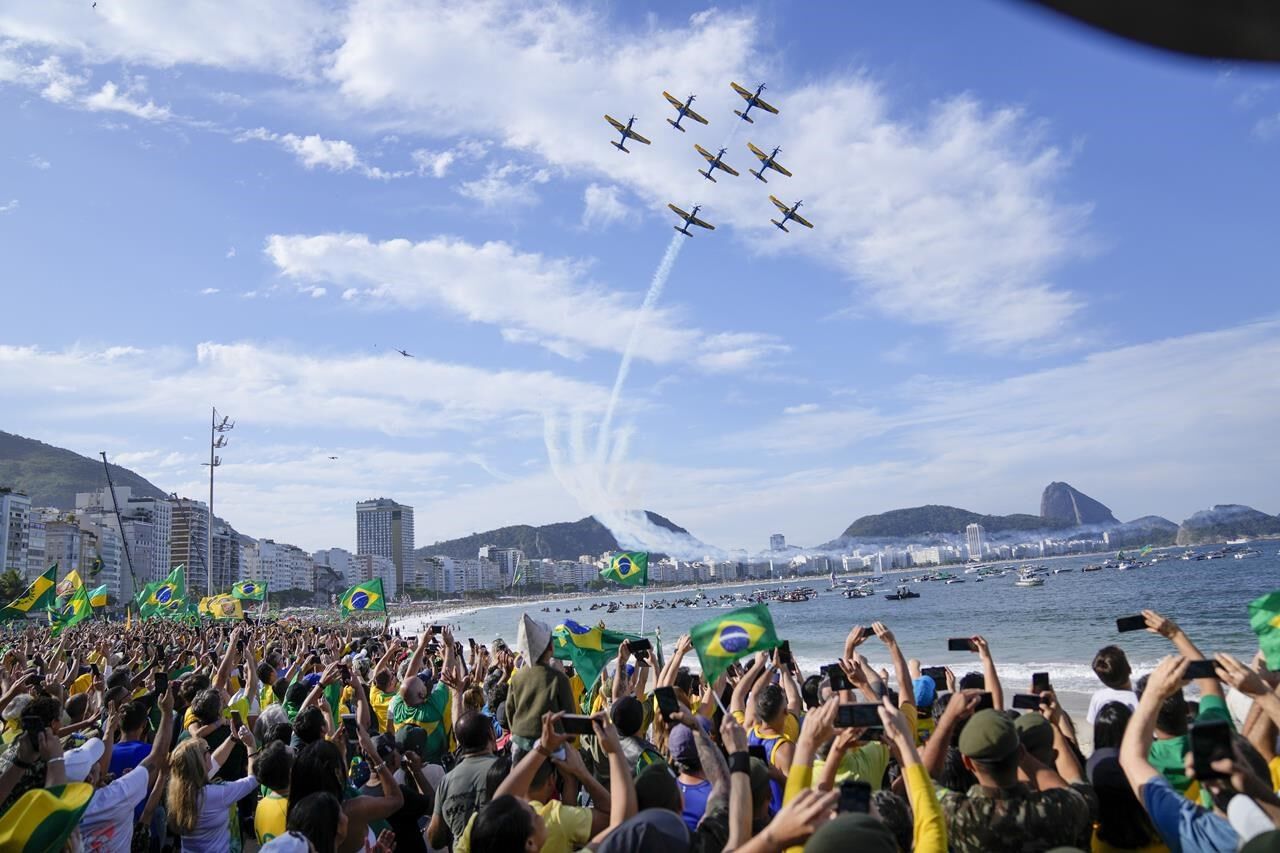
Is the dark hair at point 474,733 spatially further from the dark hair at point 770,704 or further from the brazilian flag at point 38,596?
the brazilian flag at point 38,596

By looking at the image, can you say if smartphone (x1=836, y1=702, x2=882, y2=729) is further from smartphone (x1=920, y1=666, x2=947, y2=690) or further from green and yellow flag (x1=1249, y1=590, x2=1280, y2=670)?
→ smartphone (x1=920, y1=666, x2=947, y2=690)

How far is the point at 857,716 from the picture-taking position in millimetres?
3299

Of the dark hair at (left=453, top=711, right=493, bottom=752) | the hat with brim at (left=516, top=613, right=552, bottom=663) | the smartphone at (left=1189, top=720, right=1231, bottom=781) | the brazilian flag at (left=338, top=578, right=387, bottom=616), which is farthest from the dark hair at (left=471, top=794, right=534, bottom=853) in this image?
the brazilian flag at (left=338, top=578, right=387, bottom=616)

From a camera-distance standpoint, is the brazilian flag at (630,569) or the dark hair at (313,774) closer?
the dark hair at (313,774)

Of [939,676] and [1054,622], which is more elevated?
[939,676]

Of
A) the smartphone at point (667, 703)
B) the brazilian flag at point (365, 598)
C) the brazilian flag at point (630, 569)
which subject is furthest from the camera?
the brazilian flag at point (365, 598)

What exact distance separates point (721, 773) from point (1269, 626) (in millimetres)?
3507

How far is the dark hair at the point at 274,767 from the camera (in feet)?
15.8

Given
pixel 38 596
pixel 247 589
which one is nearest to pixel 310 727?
pixel 38 596

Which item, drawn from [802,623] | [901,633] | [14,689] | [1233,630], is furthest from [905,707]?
[802,623]

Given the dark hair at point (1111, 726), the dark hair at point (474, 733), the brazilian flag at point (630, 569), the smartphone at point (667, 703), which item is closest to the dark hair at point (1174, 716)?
the dark hair at point (1111, 726)

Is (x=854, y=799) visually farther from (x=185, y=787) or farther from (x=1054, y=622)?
(x=1054, y=622)

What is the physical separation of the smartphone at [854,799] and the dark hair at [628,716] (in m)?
2.59

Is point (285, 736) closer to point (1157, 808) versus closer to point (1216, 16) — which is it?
point (1157, 808)
